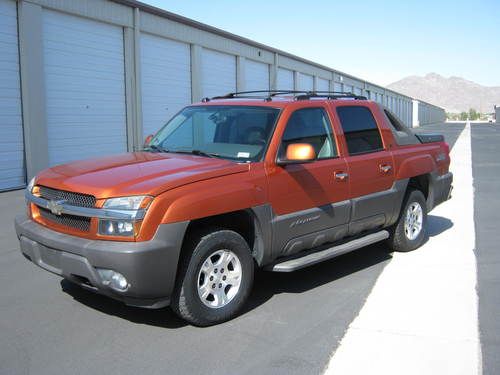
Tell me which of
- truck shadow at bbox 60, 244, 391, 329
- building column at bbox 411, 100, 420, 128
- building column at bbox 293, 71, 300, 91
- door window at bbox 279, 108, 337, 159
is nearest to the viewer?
truck shadow at bbox 60, 244, 391, 329

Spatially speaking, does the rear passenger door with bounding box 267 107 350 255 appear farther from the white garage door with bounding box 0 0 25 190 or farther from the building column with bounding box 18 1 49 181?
the building column with bounding box 18 1 49 181

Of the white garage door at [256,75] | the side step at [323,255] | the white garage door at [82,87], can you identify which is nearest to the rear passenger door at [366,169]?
the side step at [323,255]

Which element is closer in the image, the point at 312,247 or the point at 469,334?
the point at 469,334

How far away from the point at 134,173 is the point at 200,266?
89 centimetres

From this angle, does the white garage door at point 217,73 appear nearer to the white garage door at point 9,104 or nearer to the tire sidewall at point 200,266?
the white garage door at point 9,104

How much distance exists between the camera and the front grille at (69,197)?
13.8ft

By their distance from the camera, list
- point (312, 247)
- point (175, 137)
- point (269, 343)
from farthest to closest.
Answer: point (175, 137), point (312, 247), point (269, 343)

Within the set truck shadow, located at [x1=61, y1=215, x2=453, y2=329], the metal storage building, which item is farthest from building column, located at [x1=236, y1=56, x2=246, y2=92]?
truck shadow, located at [x1=61, y1=215, x2=453, y2=329]

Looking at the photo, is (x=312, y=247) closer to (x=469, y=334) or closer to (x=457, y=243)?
(x=469, y=334)

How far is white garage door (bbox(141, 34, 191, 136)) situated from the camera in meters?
16.9

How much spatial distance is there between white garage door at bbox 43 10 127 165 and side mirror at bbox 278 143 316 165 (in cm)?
975

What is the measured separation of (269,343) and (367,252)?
312 centimetres

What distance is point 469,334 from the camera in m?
4.32

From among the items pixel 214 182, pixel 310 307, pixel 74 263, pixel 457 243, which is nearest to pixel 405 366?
pixel 310 307
